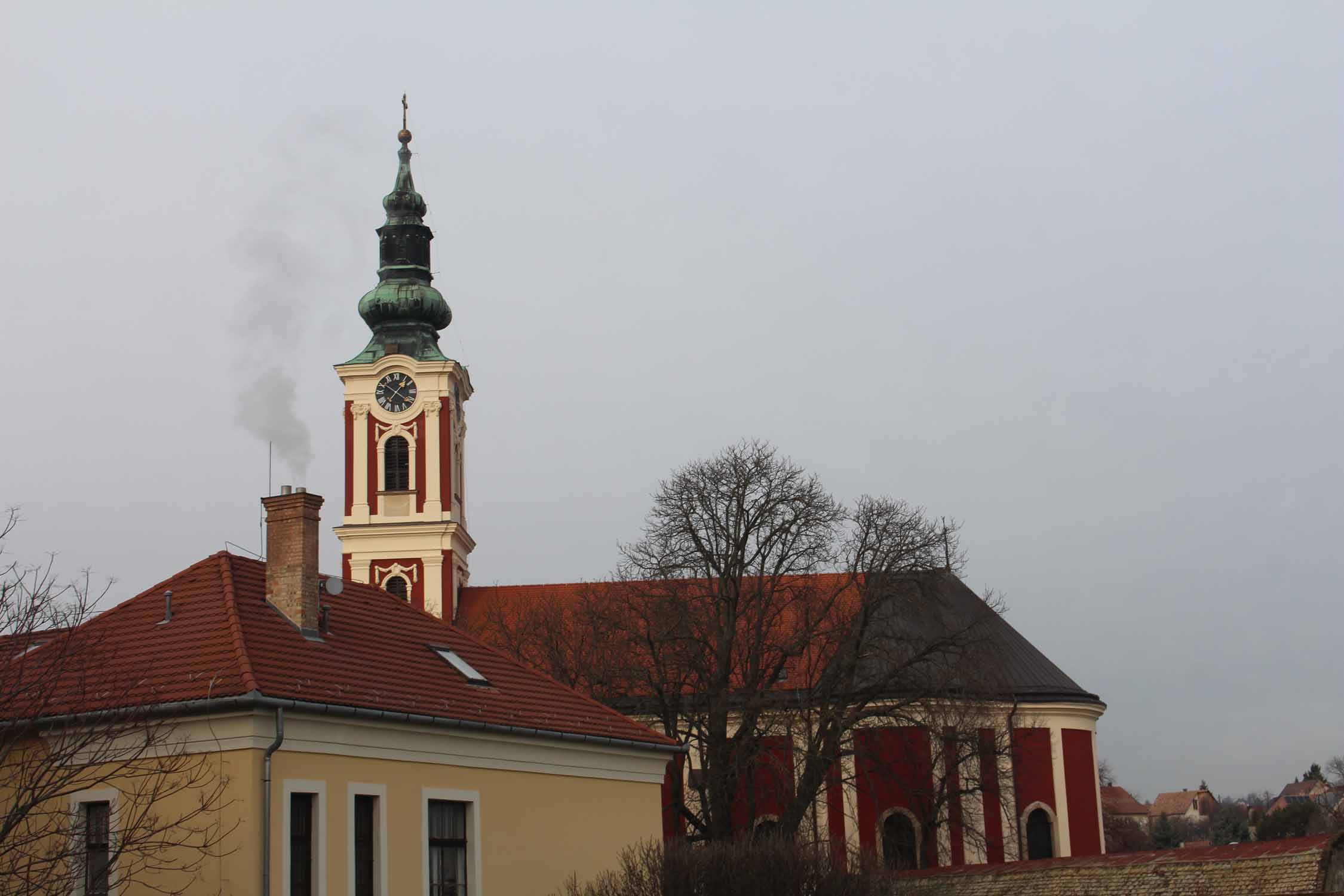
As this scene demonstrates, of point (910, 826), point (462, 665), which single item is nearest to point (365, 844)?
point (462, 665)

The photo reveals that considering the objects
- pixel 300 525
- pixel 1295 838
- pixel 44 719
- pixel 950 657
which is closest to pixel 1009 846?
pixel 950 657

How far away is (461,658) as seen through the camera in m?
26.2

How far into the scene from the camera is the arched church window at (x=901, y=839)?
4597cm

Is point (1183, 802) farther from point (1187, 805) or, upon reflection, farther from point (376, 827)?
point (376, 827)

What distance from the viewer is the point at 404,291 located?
58094 mm

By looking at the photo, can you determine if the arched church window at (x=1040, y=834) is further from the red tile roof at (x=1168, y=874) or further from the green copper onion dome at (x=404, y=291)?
the green copper onion dome at (x=404, y=291)

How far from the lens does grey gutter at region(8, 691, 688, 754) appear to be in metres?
19.2

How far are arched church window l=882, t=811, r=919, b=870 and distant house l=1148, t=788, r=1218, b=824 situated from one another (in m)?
133

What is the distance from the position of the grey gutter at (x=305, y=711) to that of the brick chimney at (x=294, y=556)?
2.14 metres

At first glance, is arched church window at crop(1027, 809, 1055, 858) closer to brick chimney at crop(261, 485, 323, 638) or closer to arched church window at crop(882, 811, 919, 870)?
arched church window at crop(882, 811, 919, 870)

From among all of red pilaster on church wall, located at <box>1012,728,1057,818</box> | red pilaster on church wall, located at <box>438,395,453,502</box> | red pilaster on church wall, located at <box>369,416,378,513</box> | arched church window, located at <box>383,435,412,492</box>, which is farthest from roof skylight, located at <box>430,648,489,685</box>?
arched church window, located at <box>383,435,412,492</box>

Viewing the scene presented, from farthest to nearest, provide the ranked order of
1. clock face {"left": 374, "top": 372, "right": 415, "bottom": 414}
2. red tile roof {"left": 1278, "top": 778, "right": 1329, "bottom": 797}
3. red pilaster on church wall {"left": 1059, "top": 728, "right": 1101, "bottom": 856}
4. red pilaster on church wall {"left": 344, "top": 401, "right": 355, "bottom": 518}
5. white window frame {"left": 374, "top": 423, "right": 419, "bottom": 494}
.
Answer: red tile roof {"left": 1278, "top": 778, "right": 1329, "bottom": 797}, clock face {"left": 374, "top": 372, "right": 415, "bottom": 414}, white window frame {"left": 374, "top": 423, "right": 419, "bottom": 494}, red pilaster on church wall {"left": 344, "top": 401, "right": 355, "bottom": 518}, red pilaster on church wall {"left": 1059, "top": 728, "right": 1101, "bottom": 856}

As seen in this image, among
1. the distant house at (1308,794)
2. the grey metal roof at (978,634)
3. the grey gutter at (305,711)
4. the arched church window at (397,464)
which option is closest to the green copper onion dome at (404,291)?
the arched church window at (397,464)

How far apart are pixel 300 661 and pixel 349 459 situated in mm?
35145
